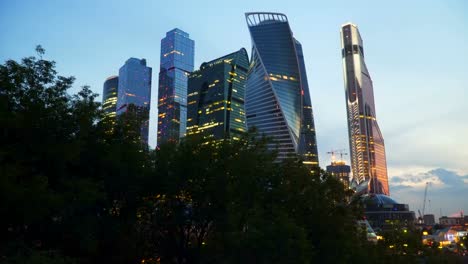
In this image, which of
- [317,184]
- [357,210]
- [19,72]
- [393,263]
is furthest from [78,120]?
[393,263]

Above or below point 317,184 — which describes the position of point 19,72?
above

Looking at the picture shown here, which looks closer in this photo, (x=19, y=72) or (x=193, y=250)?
(x=19, y=72)

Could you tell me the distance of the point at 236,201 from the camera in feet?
96.1

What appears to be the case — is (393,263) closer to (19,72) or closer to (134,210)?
(134,210)

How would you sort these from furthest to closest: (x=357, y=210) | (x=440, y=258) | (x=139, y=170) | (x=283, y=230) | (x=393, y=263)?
(x=440, y=258), (x=393, y=263), (x=357, y=210), (x=139, y=170), (x=283, y=230)

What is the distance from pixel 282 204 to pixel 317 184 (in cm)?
463

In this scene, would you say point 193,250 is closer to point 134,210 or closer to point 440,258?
point 134,210

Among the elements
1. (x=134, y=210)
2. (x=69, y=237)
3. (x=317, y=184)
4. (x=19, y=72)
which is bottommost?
(x=69, y=237)

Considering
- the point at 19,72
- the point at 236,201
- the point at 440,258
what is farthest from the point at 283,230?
the point at 440,258

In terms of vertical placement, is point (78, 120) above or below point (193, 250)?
above

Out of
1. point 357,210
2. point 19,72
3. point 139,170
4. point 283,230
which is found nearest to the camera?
point 19,72

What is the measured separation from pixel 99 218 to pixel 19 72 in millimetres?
11077

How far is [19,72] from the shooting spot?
77.6 ft

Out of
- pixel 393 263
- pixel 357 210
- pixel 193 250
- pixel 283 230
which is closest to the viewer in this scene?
pixel 283 230
